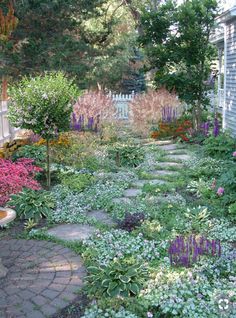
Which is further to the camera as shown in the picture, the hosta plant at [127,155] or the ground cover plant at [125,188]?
the hosta plant at [127,155]

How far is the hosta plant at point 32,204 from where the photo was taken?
15.4 feet

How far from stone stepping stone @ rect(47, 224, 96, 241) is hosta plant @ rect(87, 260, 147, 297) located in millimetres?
943

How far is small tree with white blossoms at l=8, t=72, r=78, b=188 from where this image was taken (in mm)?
5641

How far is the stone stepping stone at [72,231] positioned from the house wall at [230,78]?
625cm

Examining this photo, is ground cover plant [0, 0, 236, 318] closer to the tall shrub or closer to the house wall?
the tall shrub

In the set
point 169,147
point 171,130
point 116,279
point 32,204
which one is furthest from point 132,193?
point 171,130

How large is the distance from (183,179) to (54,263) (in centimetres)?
317

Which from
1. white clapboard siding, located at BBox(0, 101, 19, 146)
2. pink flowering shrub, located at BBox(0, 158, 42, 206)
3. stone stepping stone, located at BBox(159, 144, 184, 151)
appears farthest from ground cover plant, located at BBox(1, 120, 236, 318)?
white clapboard siding, located at BBox(0, 101, 19, 146)

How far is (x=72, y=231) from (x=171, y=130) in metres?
6.28

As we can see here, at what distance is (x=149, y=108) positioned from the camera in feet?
33.6

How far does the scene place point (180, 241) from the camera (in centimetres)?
349

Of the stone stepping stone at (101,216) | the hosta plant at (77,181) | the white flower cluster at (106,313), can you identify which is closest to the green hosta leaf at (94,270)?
the white flower cluster at (106,313)

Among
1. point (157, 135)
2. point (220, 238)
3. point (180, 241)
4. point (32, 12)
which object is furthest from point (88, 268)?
point (32, 12)

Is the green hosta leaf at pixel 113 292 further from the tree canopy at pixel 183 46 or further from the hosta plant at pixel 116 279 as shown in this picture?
the tree canopy at pixel 183 46
